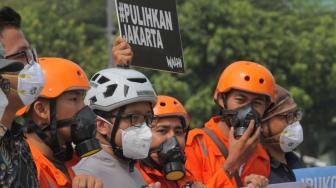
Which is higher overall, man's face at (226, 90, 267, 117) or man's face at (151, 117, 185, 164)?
man's face at (226, 90, 267, 117)

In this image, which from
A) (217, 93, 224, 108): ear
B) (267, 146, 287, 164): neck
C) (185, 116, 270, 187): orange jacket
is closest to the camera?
(185, 116, 270, 187): orange jacket

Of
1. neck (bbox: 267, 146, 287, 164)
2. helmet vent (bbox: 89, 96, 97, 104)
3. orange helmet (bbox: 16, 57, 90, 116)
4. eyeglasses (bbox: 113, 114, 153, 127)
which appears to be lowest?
neck (bbox: 267, 146, 287, 164)

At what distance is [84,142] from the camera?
477 centimetres

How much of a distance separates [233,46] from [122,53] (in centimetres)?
2158

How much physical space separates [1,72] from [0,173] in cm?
44

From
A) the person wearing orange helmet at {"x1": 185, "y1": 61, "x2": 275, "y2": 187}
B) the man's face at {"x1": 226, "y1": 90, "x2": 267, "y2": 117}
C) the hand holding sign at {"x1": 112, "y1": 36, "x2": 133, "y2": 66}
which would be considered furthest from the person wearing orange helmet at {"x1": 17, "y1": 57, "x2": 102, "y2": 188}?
the man's face at {"x1": 226, "y1": 90, "x2": 267, "y2": 117}

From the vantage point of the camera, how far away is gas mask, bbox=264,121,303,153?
6.77 meters

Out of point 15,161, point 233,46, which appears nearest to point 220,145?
point 15,161

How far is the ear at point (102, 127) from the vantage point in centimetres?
523

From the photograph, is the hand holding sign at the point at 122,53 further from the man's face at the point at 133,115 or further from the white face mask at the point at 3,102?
the white face mask at the point at 3,102

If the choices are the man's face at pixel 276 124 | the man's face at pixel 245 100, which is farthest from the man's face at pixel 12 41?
the man's face at pixel 276 124

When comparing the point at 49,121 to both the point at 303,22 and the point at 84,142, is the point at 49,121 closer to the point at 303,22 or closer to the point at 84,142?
the point at 84,142

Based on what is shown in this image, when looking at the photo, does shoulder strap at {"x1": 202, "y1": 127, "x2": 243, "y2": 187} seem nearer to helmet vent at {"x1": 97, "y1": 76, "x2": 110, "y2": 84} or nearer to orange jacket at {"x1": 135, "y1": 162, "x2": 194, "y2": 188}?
orange jacket at {"x1": 135, "y1": 162, "x2": 194, "y2": 188}

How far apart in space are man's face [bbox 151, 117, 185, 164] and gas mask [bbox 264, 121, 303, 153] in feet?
3.72
